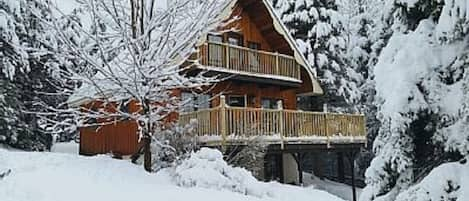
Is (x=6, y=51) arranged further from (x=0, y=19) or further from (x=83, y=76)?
(x=83, y=76)

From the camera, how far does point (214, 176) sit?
11289 millimetres

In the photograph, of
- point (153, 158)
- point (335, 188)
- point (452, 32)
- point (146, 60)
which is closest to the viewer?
point (452, 32)

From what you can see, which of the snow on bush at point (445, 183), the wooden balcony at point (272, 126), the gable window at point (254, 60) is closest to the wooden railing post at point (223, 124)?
the wooden balcony at point (272, 126)

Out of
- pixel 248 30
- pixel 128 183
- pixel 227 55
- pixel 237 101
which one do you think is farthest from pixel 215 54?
pixel 128 183

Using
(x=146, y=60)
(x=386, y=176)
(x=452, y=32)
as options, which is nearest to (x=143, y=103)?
(x=146, y=60)

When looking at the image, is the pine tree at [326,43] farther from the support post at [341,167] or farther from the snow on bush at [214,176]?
the snow on bush at [214,176]

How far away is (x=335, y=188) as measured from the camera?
23.9 meters

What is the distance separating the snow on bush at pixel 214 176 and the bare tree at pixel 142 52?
248 cm

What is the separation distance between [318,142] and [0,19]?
471 inches

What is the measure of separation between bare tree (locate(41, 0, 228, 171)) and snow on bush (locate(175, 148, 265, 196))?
248cm

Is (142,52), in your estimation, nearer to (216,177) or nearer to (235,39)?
(216,177)

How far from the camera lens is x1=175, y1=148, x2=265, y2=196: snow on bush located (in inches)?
438

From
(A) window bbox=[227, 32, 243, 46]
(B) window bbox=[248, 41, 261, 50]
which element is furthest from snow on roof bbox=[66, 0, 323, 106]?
(A) window bbox=[227, 32, 243, 46]

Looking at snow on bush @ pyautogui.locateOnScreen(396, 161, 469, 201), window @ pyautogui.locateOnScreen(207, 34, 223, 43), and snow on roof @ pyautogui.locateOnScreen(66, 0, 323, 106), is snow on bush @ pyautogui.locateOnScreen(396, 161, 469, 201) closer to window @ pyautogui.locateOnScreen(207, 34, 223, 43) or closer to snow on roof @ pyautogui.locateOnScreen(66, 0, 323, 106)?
snow on roof @ pyautogui.locateOnScreen(66, 0, 323, 106)
